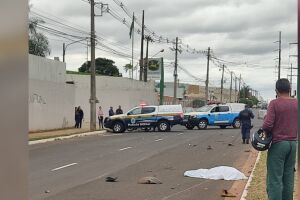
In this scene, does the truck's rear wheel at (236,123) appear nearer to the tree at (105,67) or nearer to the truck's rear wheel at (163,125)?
the truck's rear wheel at (163,125)

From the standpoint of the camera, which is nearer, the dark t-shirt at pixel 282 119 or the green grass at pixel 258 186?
the dark t-shirt at pixel 282 119

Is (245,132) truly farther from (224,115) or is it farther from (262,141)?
(262,141)

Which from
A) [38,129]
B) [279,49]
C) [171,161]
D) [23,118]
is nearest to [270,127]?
[23,118]

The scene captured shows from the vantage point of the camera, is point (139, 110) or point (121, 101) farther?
point (121, 101)

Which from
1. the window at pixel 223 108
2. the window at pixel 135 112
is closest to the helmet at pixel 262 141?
the window at pixel 135 112

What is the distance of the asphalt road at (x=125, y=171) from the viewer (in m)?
9.77

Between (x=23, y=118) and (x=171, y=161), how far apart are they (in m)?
13.8

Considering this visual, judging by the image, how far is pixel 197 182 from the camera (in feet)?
37.0

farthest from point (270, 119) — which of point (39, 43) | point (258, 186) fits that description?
point (39, 43)

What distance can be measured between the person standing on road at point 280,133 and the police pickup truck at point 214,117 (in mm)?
32286

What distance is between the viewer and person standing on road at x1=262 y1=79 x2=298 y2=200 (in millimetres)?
6215

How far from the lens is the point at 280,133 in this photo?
6.24 meters

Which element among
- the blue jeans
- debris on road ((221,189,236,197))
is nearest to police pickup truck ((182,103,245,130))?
the blue jeans

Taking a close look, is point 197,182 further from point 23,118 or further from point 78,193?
point 23,118
